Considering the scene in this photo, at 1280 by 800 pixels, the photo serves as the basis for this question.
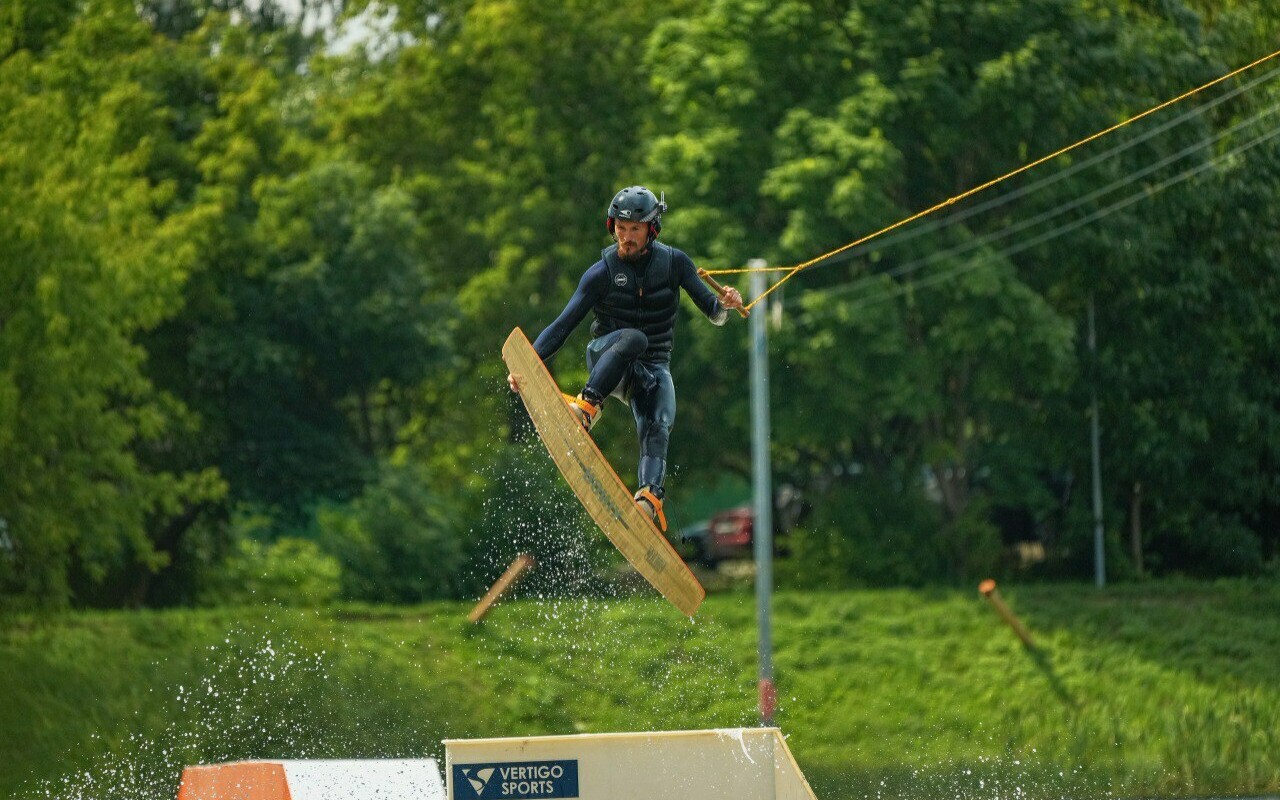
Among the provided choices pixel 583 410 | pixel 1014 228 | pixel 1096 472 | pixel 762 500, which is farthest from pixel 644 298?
pixel 1096 472

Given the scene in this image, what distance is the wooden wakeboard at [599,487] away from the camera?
1216 cm

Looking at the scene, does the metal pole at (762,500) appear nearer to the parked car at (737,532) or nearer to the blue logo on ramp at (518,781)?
the parked car at (737,532)

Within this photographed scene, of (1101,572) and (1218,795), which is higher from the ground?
A: (1101,572)

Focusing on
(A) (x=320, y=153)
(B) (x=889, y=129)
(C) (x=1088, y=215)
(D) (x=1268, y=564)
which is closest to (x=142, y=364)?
(A) (x=320, y=153)

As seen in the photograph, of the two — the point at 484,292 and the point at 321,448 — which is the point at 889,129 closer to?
the point at 484,292

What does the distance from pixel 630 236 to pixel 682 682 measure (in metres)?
15.0

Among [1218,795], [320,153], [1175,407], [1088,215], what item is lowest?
[1218,795]

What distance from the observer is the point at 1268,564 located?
1120 inches

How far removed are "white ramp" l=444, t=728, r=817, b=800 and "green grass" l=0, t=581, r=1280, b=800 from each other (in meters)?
11.3

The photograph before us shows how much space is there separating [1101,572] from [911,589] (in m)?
3.05

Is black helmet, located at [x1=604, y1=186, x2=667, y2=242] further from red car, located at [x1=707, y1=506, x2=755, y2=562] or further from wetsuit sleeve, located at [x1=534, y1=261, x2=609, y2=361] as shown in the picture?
red car, located at [x1=707, y1=506, x2=755, y2=562]

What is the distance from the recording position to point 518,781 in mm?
10891

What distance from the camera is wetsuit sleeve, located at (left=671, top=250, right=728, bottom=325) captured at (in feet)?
39.4

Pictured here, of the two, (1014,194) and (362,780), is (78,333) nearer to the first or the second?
(1014,194)
